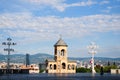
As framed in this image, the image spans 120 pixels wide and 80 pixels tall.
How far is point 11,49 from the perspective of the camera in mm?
105312

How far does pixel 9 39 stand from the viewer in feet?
344

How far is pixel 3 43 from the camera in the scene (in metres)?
111

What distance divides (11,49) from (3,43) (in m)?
6.15

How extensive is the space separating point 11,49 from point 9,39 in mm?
2506

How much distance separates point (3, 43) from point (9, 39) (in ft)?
20.9
